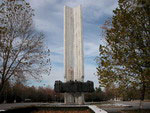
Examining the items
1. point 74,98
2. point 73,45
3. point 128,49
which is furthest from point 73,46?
point 128,49

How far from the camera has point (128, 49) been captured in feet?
40.2

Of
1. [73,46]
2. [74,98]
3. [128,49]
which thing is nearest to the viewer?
[128,49]

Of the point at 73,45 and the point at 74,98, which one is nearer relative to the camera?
the point at 74,98

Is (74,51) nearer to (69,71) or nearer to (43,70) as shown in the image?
(69,71)

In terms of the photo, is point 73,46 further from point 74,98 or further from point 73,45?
point 74,98

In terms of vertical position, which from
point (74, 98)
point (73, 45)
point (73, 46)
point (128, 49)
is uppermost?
point (73, 45)

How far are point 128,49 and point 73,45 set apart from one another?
85.3 ft

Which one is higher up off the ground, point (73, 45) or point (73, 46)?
point (73, 45)

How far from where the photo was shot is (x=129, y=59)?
11711mm

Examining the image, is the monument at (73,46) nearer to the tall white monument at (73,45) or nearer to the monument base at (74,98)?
the tall white monument at (73,45)

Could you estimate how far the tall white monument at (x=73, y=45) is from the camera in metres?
36.8

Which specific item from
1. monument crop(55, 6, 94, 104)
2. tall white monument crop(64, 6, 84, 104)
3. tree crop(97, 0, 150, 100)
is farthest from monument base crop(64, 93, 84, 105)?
tree crop(97, 0, 150, 100)

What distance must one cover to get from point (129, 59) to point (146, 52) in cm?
139

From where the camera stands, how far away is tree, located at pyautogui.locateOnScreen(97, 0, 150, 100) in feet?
39.5
